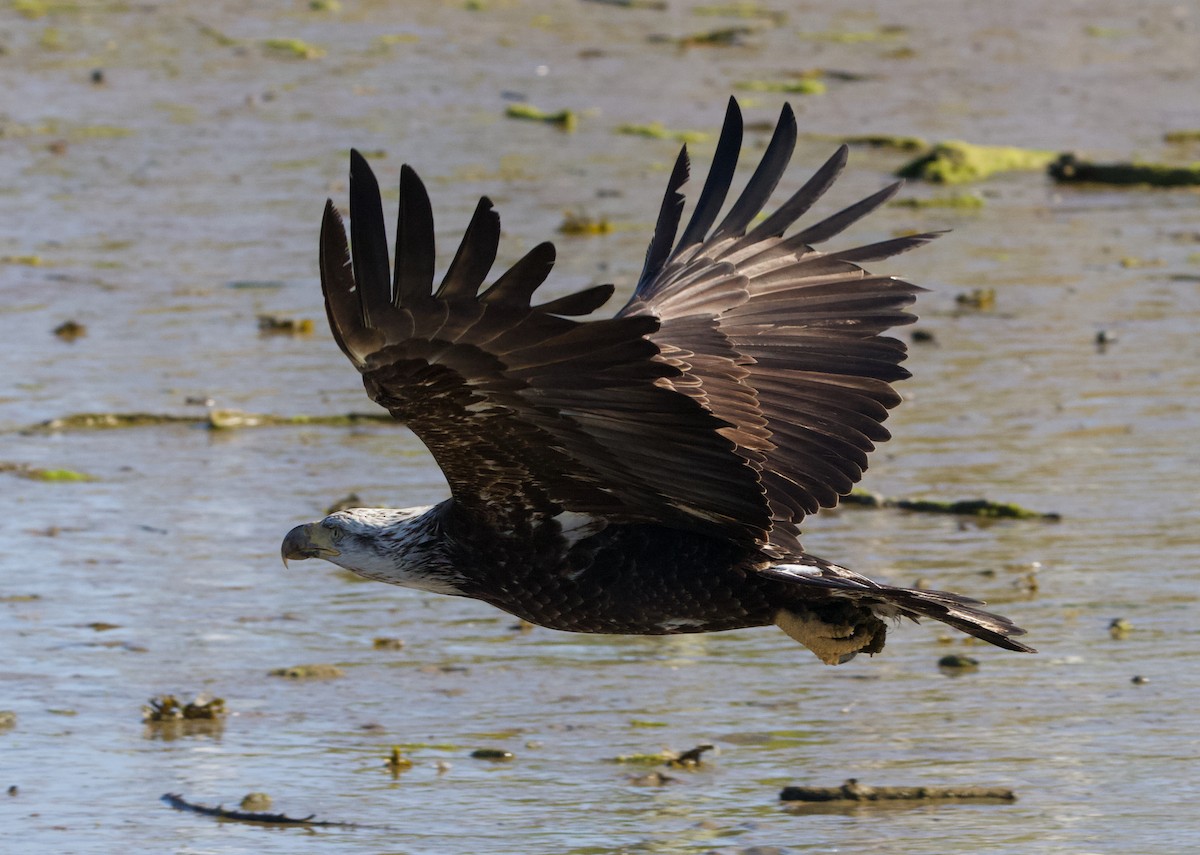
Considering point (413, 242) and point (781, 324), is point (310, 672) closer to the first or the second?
point (781, 324)

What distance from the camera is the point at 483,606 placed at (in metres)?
6.78

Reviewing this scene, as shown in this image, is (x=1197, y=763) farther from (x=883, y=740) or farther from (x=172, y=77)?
(x=172, y=77)

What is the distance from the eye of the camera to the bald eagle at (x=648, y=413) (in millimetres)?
4227

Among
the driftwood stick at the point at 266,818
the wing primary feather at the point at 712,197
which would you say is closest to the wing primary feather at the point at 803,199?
the wing primary feather at the point at 712,197

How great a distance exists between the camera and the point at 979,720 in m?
5.62

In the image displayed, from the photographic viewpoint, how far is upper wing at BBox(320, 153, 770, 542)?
4074 mm

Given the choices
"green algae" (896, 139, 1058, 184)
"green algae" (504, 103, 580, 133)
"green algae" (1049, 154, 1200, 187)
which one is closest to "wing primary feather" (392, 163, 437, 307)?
"green algae" (896, 139, 1058, 184)

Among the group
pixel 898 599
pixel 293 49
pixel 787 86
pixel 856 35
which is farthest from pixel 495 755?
pixel 856 35

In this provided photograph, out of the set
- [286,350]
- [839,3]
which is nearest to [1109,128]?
[839,3]

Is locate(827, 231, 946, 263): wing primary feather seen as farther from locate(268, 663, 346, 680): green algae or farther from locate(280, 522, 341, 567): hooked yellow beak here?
locate(268, 663, 346, 680): green algae

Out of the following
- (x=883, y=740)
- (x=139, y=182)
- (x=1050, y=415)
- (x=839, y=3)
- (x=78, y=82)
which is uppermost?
(x=839, y=3)

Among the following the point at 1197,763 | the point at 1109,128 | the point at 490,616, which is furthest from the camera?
the point at 1109,128

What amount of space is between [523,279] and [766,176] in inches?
66.5

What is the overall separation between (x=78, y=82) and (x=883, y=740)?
38.3ft
